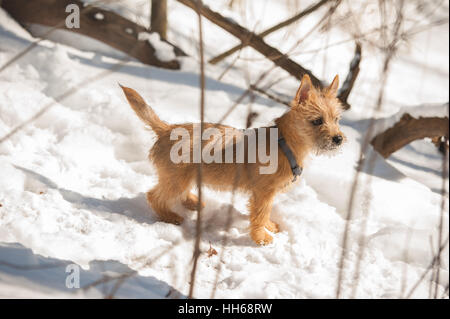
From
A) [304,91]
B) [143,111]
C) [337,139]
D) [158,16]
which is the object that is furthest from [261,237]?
[158,16]

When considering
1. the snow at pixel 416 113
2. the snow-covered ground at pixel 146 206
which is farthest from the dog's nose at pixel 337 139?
the snow at pixel 416 113

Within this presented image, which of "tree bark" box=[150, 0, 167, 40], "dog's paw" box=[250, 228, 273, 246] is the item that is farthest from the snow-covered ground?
"tree bark" box=[150, 0, 167, 40]

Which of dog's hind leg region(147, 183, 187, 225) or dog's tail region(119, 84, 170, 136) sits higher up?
dog's tail region(119, 84, 170, 136)

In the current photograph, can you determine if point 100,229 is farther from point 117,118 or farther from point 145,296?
point 117,118

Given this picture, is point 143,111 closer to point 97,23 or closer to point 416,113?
point 97,23

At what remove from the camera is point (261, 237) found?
3.11 meters

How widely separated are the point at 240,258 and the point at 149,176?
1.29 m

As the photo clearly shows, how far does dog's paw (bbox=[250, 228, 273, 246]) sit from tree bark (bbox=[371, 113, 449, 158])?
8.82 feet

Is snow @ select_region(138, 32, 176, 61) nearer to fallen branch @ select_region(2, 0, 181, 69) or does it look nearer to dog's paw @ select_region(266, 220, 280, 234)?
fallen branch @ select_region(2, 0, 181, 69)

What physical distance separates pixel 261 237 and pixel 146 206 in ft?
3.31

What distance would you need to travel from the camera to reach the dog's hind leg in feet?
10.3

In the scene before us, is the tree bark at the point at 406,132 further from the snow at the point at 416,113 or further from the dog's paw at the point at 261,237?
the dog's paw at the point at 261,237

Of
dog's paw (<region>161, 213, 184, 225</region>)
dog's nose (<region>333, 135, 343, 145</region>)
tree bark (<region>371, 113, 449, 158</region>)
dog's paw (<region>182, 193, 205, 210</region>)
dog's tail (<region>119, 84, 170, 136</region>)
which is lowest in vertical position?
dog's paw (<region>161, 213, 184, 225</region>)
